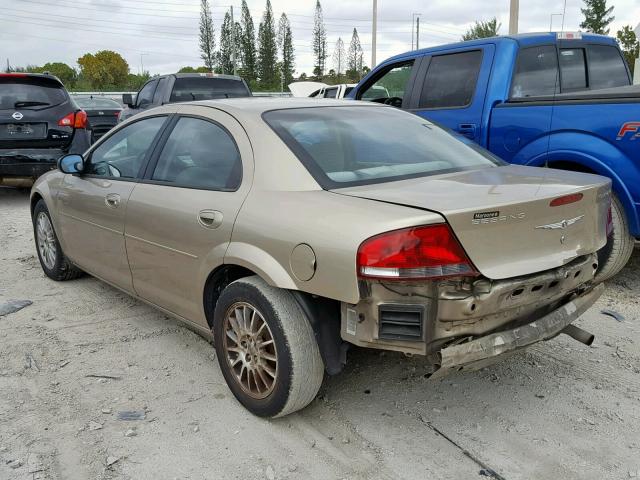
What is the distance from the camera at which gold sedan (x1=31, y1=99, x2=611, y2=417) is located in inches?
96.7

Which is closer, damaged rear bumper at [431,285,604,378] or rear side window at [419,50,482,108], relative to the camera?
damaged rear bumper at [431,285,604,378]

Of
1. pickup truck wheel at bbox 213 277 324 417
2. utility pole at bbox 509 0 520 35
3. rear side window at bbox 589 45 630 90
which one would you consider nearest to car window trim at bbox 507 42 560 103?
rear side window at bbox 589 45 630 90

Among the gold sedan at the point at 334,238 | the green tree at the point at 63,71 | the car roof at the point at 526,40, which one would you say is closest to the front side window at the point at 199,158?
the gold sedan at the point at 334,238

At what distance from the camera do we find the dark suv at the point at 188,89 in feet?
38.6

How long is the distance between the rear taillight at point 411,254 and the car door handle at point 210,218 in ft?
3.12

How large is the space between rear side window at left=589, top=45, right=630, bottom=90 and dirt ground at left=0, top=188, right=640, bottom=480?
272 centimetres

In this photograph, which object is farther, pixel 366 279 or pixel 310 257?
pixel 310 257

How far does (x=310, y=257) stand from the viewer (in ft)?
8.55

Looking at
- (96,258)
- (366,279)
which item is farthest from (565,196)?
(96,258)

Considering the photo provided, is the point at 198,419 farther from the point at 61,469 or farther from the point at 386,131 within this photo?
the point at 386,131

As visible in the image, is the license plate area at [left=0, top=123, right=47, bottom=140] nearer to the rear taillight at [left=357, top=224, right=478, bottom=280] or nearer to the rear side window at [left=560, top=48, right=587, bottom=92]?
the rear side window at [left=560, top=48, right=587, bottom=92]

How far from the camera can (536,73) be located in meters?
5.52

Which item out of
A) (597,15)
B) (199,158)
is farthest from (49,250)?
(597,15)

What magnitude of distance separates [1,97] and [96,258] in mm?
5335
